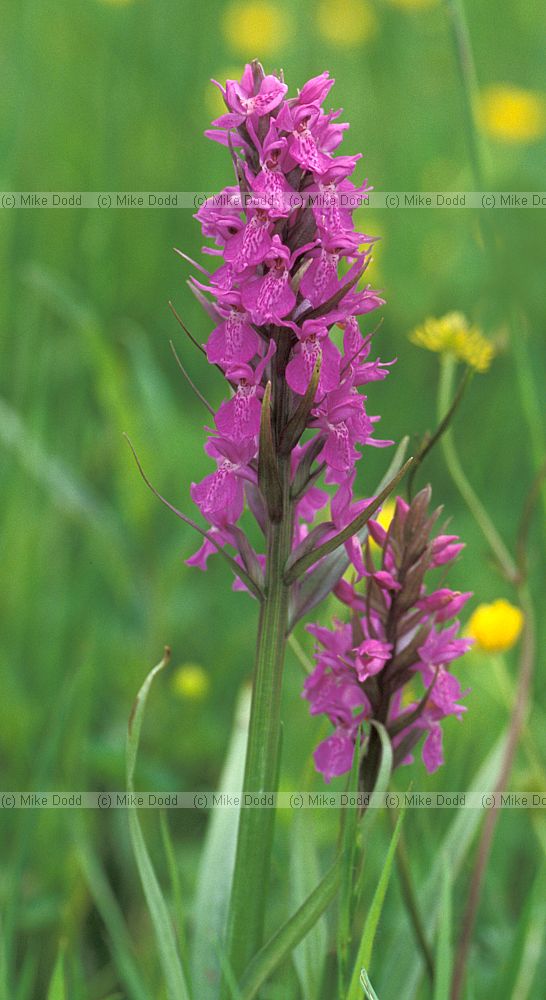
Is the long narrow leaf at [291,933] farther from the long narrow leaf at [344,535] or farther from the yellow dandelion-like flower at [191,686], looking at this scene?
the yellow dandelion-like flower at [191,686]

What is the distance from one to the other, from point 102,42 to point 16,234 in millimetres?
1648

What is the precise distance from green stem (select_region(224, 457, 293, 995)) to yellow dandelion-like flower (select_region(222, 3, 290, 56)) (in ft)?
14.5

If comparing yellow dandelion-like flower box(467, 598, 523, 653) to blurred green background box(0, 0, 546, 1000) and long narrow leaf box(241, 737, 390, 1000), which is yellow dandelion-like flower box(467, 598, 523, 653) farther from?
long narrow leaf box(241, 737, 390, 1000)

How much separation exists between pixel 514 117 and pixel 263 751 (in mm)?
3855

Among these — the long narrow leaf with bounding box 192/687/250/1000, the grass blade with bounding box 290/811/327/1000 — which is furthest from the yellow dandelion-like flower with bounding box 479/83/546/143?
the grass blade with bounding box 290/811/327/1000

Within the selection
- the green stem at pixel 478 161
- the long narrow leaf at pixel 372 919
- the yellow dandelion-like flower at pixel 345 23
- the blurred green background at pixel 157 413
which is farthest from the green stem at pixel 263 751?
the yellow dandelion-like flower at pixel 345 23

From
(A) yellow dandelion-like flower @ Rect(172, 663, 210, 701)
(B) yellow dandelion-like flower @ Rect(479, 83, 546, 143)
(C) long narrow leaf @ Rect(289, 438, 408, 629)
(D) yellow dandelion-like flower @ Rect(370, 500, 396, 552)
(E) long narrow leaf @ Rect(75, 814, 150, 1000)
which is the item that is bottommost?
(E) long narrow leaf @ Rect(75, 814, 150, 1000)

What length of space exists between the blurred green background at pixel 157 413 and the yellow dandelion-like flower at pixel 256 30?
0.02m

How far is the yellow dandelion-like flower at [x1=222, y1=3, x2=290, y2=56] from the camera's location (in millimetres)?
5274

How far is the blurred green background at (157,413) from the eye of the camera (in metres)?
2.23

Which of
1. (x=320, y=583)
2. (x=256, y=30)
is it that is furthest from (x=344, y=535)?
(x=256, y=30)

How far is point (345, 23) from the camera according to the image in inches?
218

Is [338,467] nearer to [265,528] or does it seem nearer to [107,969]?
[265,528]

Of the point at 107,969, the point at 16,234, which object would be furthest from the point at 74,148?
the point at 107,969
